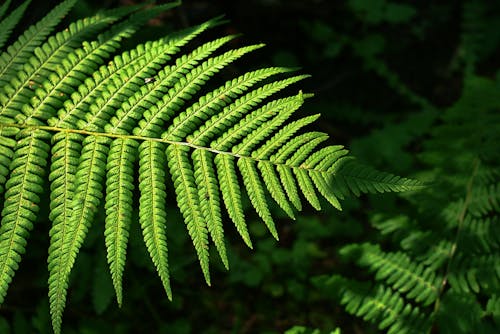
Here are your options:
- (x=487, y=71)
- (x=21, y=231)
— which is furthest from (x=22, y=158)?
(x=487, y=71)

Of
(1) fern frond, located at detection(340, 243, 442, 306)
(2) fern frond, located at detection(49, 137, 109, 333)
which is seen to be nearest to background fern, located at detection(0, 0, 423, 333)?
(2) fern frond, located at detection(49, 137, 109, 333)

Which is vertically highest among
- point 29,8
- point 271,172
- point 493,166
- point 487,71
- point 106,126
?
point 29,8

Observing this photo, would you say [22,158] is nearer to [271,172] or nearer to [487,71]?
[271,172]

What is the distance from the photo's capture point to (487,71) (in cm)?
564

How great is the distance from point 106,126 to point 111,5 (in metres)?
2.14

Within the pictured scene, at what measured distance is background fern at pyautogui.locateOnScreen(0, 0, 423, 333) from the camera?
5.69 ft

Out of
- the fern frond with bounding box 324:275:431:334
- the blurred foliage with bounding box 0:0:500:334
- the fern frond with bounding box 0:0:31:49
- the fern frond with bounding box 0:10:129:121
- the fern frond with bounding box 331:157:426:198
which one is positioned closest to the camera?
the fern frond with bounding box 331:157:426:198

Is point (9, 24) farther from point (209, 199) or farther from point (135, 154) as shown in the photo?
point (209, 199)

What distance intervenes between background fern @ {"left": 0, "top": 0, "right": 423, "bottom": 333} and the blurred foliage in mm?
880

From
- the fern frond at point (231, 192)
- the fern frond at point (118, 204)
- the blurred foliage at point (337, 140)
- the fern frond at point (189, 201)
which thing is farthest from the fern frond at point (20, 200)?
the blurred foliage at point (337, 140)

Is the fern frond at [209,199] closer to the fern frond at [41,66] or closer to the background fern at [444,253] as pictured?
the fern frond at [41,66]

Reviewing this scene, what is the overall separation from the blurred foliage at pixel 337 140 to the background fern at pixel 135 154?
0.88m

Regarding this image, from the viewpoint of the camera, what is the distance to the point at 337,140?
4809 mm

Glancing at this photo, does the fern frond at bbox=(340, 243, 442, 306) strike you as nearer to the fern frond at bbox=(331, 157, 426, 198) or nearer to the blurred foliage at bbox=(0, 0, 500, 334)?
the blurred foliage at bbox=(0, 0, 500, 334)
